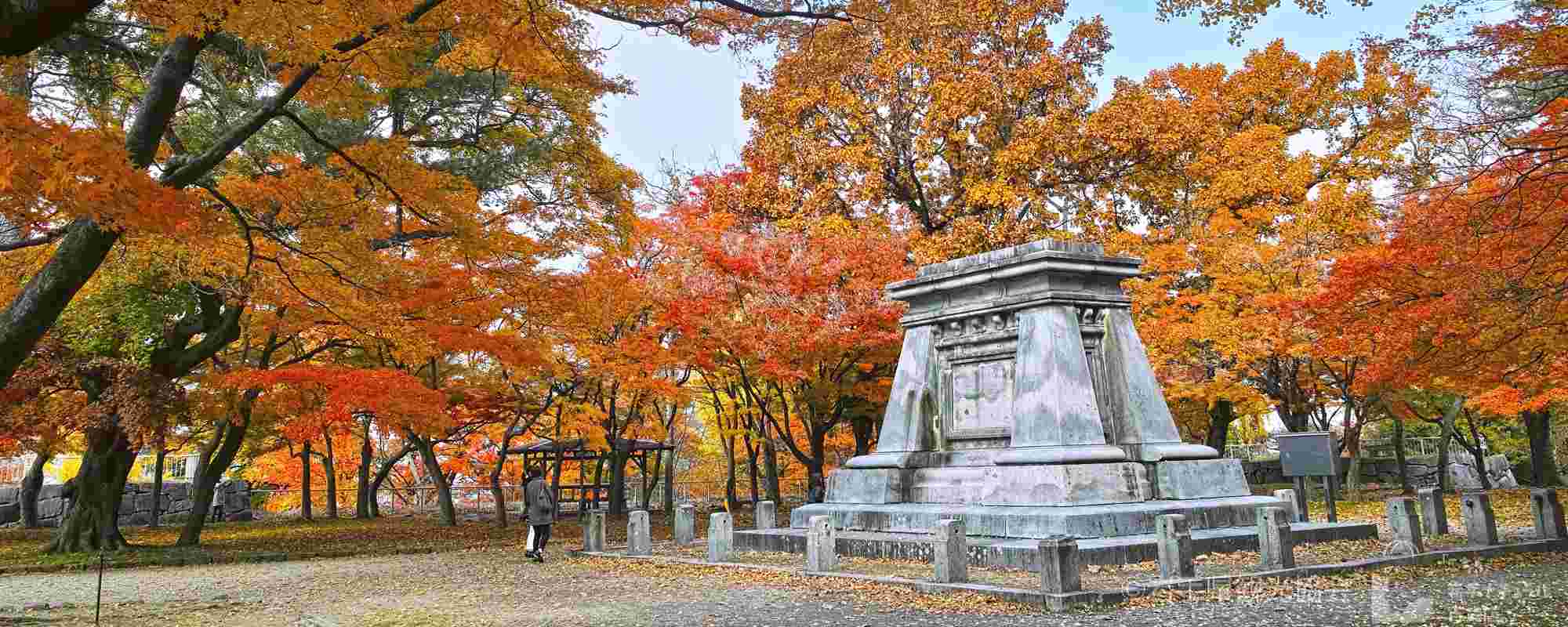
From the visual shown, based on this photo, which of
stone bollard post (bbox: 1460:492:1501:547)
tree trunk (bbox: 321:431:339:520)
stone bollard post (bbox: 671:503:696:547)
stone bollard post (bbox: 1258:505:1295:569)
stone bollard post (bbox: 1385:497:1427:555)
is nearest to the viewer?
stone bollard post (bbox: 1258:505:1295:569)

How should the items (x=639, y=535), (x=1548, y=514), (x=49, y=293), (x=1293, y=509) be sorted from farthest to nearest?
(x=639, y=535) → (x=1293, y=509) → (x=1548, y=514) → (x=49, y=293)

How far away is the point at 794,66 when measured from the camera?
25.1 m

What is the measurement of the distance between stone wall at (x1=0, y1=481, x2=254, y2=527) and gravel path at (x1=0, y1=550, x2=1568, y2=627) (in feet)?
62.8

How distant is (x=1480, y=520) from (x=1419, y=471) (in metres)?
27.5

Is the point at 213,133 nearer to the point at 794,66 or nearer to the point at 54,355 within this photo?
the point at 54,355

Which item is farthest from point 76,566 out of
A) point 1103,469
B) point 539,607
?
point 1103,469

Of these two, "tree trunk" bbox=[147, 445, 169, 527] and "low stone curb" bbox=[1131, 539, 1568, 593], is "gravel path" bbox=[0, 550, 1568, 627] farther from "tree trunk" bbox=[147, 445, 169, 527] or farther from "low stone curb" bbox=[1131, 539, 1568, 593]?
"tree trunk" bbox=[147, 445, 169, 527]

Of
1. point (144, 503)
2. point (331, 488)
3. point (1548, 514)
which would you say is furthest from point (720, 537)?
point (144, 503)

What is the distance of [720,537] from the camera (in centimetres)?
1266

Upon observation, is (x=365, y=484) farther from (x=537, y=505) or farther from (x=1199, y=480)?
(x=1199, y=480)

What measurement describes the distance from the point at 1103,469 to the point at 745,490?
30.9 m

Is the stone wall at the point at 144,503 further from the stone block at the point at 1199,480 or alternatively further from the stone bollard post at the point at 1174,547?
the stone bollard post at the point at 1174,547

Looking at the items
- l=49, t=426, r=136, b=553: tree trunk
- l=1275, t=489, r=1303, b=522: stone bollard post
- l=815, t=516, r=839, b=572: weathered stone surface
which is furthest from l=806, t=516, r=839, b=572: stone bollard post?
l=49, t=426, r=136, b=553: tree trunk

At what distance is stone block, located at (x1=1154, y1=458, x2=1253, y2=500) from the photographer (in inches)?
496
